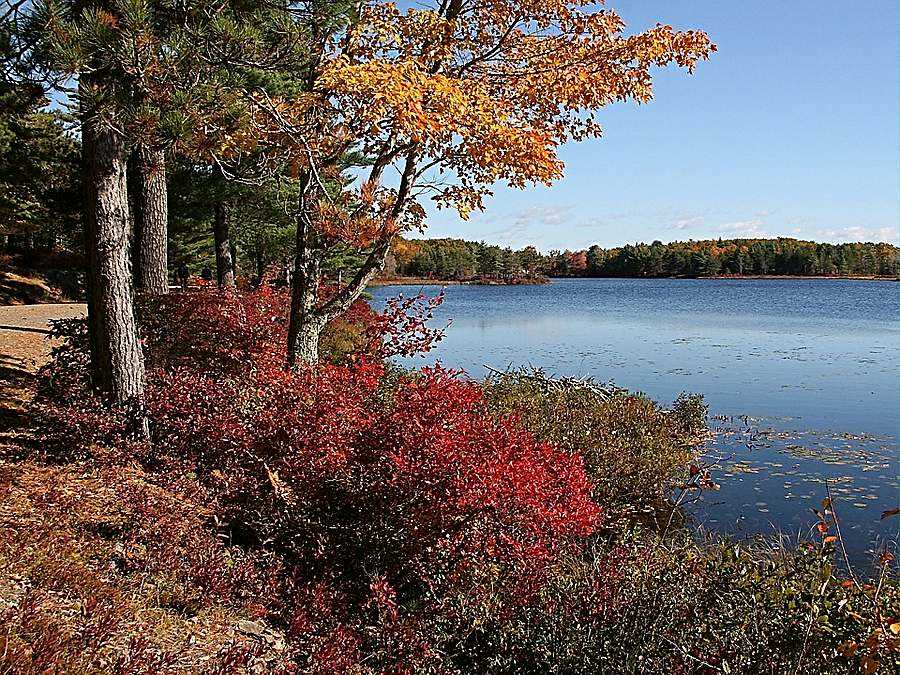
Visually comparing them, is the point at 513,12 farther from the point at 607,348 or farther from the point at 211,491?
the point at 607,348

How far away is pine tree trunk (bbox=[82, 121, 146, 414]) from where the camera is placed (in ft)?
20.2

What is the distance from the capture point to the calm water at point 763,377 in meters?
9.18

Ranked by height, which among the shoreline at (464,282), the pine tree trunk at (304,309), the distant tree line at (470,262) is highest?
the distant tree line at (470,262)

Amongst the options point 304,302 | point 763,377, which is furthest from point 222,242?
point 763,377

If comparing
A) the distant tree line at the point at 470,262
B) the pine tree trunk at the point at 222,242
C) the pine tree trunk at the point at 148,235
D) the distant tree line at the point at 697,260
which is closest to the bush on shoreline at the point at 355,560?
the pine tree trunk at the point at 148,235

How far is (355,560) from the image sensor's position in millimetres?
5004

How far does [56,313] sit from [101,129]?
49.7 ft

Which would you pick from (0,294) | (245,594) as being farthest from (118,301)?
(0,294)

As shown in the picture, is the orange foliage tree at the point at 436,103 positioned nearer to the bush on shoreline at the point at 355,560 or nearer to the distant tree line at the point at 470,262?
the bush on shoreline at the point at 355,560

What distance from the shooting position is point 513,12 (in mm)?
8016

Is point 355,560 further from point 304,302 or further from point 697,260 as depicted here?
point 697,260

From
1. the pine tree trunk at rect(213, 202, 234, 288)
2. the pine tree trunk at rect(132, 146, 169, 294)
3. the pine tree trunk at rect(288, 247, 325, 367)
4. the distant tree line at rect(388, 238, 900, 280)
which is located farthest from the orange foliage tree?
the distant tree line at rect(388, 238, 900, 280)

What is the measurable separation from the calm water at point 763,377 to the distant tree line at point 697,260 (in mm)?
46141

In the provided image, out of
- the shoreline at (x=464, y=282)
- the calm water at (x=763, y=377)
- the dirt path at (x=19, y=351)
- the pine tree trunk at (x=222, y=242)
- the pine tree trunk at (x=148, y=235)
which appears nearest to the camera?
the dirt path at (x=19, y=351)
